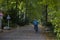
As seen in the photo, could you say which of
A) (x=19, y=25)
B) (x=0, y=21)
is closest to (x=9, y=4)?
(x=0, y=21)

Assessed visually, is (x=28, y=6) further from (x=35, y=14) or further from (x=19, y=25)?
(x=19, y=25)

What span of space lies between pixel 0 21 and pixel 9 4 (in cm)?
1199

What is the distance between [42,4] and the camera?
1370 mm

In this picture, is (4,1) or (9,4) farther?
(9,4)

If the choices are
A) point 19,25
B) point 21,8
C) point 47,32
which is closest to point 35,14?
point 21,8

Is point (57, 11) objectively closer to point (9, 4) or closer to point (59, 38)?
point (59, 38)

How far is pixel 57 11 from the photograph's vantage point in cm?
120

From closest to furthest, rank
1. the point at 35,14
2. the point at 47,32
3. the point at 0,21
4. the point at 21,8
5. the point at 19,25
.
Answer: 1. the point at 35,14
2. the point at 21,8
3. the point at 47,32
4. the point at 0,21
5. the point at 19,25

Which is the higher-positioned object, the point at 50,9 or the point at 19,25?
the point at 50,9

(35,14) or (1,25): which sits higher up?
(35,14)

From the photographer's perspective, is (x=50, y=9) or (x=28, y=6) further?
(x=50, y=9)

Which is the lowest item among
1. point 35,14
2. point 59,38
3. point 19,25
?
point 19,25

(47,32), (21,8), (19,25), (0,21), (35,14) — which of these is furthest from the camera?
(19,25)

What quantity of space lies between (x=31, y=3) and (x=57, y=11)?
0.52 feet
